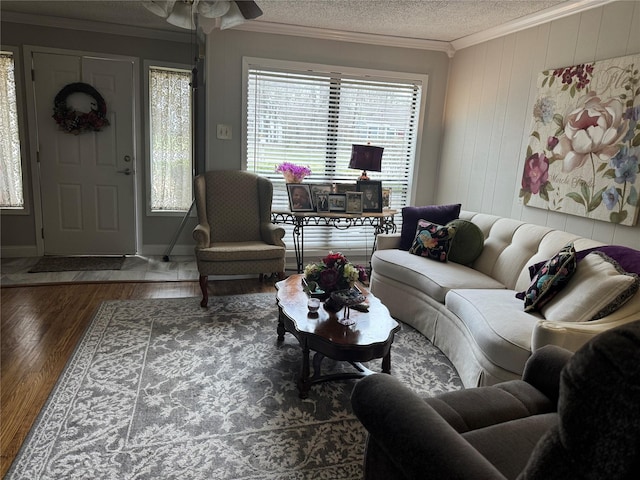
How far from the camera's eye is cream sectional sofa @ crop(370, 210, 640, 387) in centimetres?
200

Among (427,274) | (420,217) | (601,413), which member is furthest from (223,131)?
(601,413)

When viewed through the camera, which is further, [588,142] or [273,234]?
[273,234]

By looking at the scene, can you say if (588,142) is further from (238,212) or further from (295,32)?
(238,212)

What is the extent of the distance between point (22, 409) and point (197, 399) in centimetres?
83

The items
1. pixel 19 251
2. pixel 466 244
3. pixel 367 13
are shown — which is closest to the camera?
pixel 466 244

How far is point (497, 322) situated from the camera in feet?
7.29

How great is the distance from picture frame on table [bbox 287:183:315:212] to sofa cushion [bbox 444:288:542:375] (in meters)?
1.79

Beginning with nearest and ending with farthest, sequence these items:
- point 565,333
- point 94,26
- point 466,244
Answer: point 565,333 < point 466,244 < point 94,26

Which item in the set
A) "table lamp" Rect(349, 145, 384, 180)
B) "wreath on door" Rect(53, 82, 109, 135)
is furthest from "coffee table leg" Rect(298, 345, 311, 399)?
"wreath on door" Rect(53, 82, 109, 135)

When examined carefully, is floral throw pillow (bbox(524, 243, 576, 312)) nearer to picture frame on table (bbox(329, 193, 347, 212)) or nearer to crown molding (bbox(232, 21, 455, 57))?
picture frame on table (bbox(329, 193, 347, 212))

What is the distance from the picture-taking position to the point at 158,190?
484 cm

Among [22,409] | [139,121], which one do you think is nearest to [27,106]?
[139,121]

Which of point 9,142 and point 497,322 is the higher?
point 9,142

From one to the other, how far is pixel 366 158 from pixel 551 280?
88.0 inches
